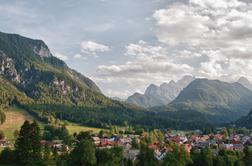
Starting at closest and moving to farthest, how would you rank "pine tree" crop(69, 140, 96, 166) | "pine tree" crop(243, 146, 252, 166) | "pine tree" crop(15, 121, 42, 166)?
"pine tree" crop(15, 121, 42, 166) → "pine tree" crop(69, 140, 96, 166) → "pine tree" crop(243, 146, 252, 166)

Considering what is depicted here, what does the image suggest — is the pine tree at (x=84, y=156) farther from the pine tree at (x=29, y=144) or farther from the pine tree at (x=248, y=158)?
the pine tree at (x=248, y=158)

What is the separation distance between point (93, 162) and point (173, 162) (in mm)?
23623

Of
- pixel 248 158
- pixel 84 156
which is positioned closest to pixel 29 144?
pixel 84 156

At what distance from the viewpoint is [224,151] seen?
5027 inches

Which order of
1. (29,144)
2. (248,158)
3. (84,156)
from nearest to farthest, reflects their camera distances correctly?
(29,144)
(84,156)
(248,158)

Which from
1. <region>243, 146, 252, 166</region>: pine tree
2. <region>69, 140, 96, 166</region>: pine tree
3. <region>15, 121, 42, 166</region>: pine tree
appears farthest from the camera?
<region>243, 146, 252, 166</region>: pine tree

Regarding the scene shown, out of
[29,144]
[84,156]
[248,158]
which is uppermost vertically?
[29,144]

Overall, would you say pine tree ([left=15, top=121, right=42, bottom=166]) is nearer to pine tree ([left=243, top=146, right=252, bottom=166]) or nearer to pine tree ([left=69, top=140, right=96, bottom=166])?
pine tree ([left=69, top=140, right=96, bottom=166])

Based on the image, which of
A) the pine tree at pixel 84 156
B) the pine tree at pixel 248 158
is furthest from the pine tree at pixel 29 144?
the pine tree at pixel 248 158

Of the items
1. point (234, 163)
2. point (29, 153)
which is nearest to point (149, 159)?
point (234, 163)

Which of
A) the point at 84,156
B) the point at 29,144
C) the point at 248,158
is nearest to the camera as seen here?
the point at 29,144

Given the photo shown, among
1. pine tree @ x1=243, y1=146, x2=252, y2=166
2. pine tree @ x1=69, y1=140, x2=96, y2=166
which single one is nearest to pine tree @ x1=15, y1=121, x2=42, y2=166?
pine tree @ x1=69, y1=140, x2=96, y2=166

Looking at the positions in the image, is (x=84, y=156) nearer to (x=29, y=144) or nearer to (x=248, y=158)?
(x=29, y=144)

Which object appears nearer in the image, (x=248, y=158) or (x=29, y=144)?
(x=29, y=144)
